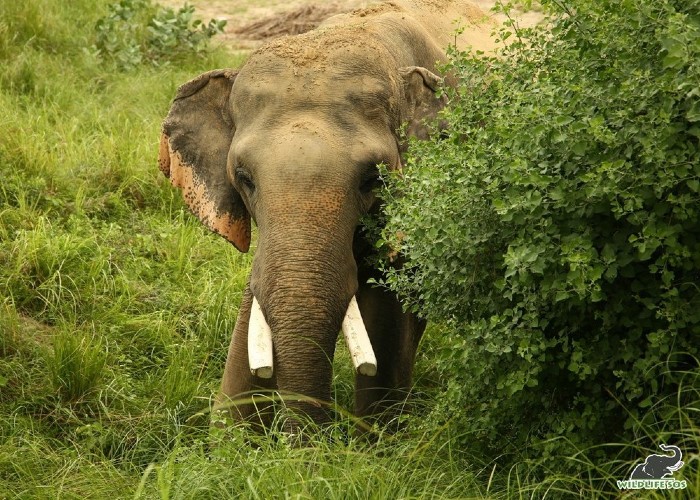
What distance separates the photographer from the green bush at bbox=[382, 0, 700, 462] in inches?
166

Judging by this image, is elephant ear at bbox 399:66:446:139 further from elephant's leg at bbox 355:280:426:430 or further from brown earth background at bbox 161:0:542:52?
brown earth background at bbox 161:0:542:52

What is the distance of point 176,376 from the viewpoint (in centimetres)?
647

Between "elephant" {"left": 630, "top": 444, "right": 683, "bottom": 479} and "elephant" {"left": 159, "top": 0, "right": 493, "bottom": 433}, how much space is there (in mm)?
1310

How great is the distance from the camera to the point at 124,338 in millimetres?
7008

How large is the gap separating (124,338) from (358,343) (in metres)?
2.13

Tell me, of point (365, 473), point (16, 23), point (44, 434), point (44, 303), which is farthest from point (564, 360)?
point (16, 23)

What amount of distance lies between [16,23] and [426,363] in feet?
17.4

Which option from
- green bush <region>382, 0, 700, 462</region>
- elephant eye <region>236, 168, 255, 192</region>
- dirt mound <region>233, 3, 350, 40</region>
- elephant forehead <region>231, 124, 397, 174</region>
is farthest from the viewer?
dirt mound <region>233, 3, 350, 40</region>

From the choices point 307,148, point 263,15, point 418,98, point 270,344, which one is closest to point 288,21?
point 263,15

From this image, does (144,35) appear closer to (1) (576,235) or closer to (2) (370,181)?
(2) (370,181)

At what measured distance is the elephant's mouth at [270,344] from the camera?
5117 millimetres

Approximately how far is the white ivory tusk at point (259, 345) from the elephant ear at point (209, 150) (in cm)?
94

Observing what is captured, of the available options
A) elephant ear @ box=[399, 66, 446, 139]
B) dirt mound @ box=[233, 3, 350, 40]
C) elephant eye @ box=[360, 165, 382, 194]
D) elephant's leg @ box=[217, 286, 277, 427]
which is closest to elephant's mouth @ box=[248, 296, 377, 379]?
elephant eye @ box=[360, 165, 382, 194]

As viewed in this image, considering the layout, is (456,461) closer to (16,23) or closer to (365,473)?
(365,473)
